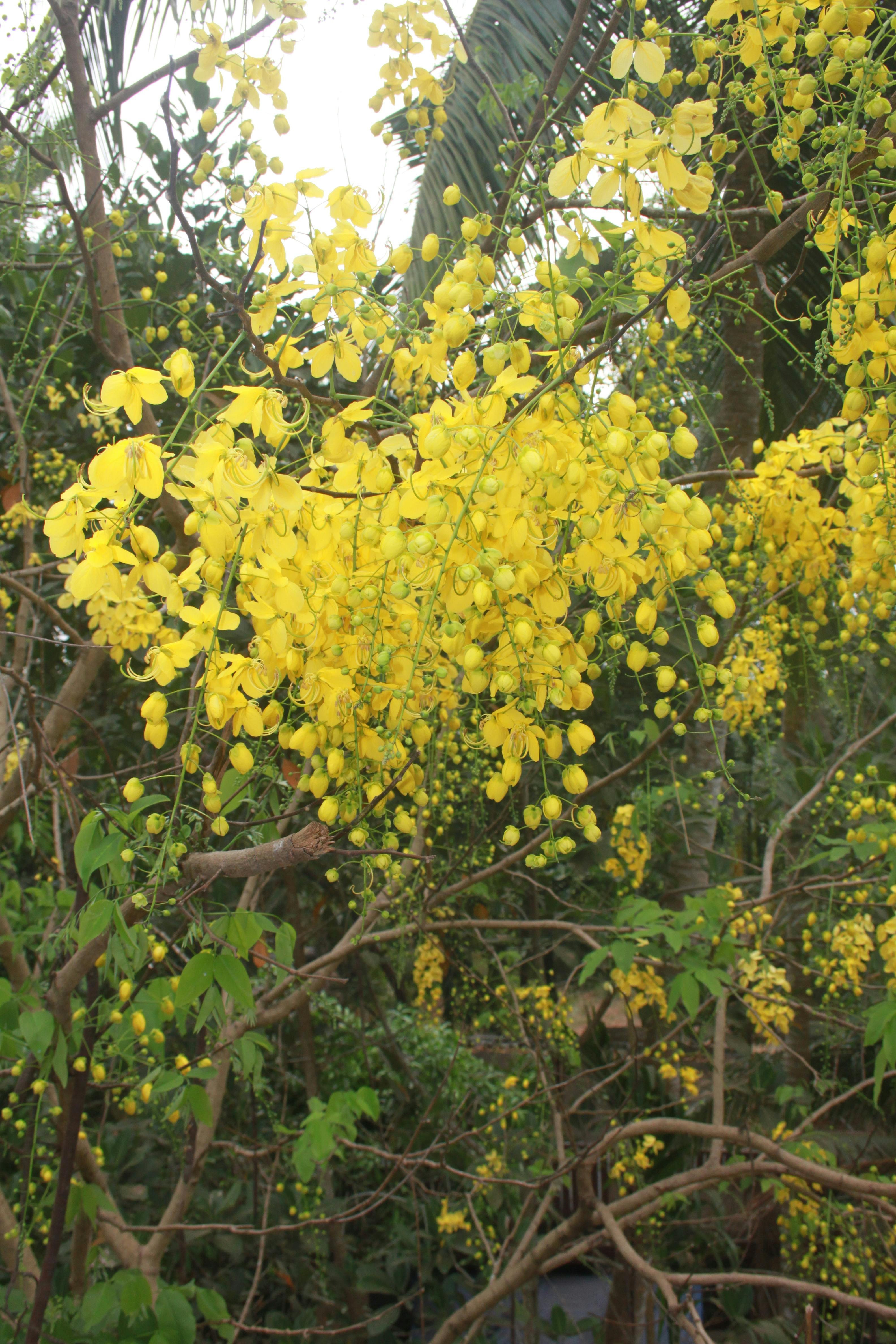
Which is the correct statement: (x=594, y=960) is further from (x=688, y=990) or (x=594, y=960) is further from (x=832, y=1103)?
(x=832, y=1103)

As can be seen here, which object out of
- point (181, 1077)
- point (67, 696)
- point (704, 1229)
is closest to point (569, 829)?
point (181, 1077)

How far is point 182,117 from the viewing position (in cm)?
245

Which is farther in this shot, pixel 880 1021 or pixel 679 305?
pixel 880 1021

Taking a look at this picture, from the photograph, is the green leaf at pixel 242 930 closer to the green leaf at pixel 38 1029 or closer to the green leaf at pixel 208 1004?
the green leaf at pixel 208 1004

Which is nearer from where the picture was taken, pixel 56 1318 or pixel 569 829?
pixel 56 1318

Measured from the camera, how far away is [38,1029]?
163 cm

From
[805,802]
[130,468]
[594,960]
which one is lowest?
[594,960]

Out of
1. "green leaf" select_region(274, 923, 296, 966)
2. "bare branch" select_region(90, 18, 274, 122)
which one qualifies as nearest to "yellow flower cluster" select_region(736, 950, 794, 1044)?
"green leaf" select_region(274, 923, 296, 966)

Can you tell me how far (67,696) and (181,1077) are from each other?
3.48 ft

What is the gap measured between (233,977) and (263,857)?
43 centimetres

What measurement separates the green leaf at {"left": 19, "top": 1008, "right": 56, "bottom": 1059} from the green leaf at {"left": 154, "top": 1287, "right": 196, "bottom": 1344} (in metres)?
0.60

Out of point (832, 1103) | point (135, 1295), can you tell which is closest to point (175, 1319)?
point (135, 1295)

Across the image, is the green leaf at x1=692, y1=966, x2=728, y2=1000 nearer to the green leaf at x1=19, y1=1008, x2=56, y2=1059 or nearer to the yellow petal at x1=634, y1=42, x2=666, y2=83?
the green leaf at x1=19, y1=1008, x2=56, y2=1059

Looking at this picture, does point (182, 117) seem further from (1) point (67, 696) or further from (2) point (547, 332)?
(2) point (547, 332)
